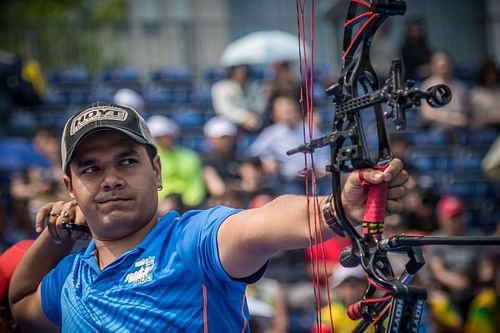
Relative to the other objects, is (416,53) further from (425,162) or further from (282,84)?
(282,84)

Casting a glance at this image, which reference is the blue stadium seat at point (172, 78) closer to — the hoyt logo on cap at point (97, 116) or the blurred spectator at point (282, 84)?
the blurred spectator at point (282, 84)

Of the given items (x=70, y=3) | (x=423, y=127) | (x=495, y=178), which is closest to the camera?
(x=495, y=178)

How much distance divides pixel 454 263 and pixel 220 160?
2.52 meters

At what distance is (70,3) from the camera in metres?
27.2

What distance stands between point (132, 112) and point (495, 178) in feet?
25.6

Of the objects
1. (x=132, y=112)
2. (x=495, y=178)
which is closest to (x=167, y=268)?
(x=132, y=112)

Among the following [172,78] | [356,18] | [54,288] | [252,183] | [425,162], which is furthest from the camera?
[172,78]

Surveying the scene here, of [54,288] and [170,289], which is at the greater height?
[170,289]

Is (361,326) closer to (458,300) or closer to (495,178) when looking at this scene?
(458,300)

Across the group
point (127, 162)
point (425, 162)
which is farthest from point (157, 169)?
point (425, 162)

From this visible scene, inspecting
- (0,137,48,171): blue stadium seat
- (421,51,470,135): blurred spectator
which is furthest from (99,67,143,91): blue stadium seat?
(421,51,470,135): blurred spectator

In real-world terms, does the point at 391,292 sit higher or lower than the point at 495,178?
higher

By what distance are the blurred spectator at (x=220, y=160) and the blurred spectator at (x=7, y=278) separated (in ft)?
15.2

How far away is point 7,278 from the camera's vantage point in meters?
3.75
